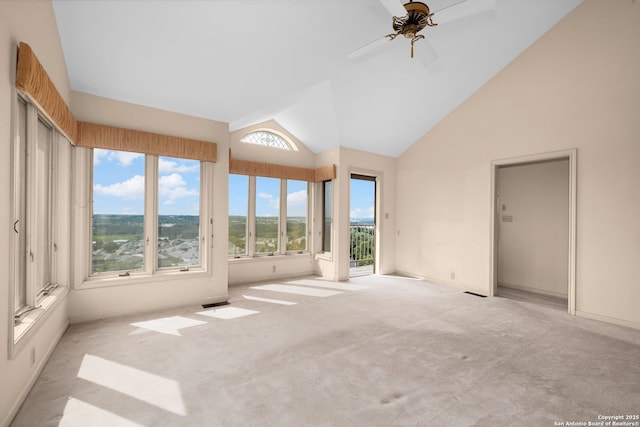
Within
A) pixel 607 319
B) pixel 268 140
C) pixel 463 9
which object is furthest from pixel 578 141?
pixel 268 140

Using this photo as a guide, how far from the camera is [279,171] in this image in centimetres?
536

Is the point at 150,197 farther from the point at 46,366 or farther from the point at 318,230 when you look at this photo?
the point at 318,230

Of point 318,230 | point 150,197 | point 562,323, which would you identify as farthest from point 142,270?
point 562,323

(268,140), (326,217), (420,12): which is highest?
(420,12)

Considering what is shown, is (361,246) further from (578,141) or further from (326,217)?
(578,141)

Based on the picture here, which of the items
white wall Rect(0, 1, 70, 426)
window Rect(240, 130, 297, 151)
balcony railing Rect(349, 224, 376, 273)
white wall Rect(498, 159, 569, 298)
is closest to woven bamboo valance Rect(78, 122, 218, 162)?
white wall Rect(0, 1, 70, 426)

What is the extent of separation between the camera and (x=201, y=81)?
10.8 ft

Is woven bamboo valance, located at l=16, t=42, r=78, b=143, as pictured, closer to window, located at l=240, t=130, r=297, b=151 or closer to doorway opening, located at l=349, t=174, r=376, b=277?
window, located at l=240, t=130, r=297, b=151

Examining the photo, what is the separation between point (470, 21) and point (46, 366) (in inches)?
217

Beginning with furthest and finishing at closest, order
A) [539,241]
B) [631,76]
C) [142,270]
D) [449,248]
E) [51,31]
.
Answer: [449,248]
[539,241]
[142,270]
[631,76]
[51,31]

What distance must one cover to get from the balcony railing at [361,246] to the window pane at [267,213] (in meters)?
1.97

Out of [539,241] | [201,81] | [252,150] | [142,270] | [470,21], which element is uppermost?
[470,21]

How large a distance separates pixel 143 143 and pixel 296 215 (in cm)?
302

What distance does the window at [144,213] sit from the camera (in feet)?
11.1
